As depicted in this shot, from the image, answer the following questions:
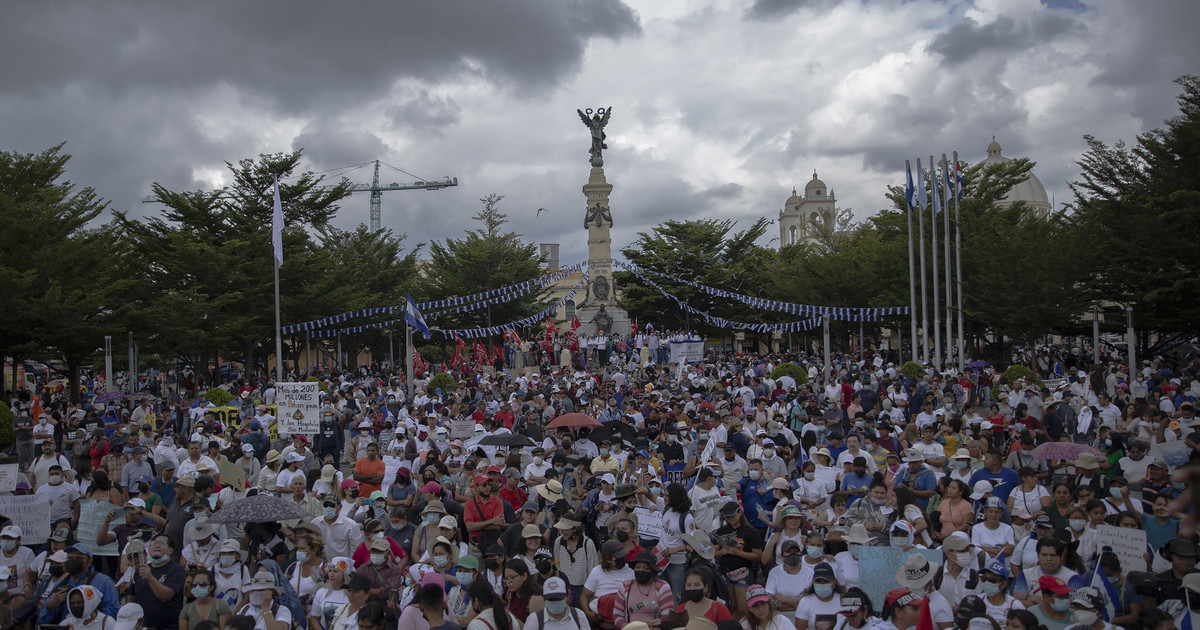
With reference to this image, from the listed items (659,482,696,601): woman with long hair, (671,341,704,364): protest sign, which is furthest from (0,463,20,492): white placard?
(671,341,704,364): protest sign

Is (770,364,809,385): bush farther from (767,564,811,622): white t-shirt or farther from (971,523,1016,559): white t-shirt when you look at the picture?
(767,564,811,622): white t-shirt

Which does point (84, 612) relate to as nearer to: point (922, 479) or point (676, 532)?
point (676, 532)

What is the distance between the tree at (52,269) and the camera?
86.4 ft

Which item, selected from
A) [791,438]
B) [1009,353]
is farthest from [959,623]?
[1009,353]

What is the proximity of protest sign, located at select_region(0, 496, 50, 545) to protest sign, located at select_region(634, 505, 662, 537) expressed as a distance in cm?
612

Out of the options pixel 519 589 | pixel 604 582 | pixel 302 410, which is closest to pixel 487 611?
pixel 519 589

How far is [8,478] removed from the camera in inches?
406

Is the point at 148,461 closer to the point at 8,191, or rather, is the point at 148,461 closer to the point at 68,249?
the point at 68,249

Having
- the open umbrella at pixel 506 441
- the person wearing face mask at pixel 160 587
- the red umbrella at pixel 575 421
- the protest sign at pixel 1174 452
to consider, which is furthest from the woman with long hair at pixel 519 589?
the protest sign at pixel 1174 452

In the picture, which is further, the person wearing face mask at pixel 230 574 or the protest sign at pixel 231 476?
the protest sign at pixel 231 476

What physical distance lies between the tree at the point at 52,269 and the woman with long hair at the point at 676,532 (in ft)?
78.3

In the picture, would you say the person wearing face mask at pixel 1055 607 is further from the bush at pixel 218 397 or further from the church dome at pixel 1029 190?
the church dome at pixel 1029 190

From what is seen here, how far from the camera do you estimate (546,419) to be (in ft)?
60.2

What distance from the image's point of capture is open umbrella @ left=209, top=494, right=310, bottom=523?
27.1 feet
